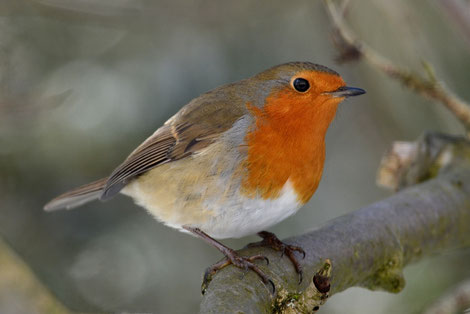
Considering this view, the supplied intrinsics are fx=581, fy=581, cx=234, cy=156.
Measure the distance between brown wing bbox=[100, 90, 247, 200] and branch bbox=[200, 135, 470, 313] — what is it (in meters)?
0.70

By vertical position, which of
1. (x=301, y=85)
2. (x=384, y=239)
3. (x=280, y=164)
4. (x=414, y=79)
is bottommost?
(x=384, y=239)

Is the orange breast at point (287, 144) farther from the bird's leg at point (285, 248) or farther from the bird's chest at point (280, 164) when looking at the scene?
the bird's leg at point (285, 248)

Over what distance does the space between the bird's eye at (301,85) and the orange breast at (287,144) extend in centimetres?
3

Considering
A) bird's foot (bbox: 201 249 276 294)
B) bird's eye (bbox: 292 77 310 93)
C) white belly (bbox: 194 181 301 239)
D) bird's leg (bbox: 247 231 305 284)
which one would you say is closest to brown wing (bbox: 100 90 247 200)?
bird's eye (bbox: 292 77 310 93)

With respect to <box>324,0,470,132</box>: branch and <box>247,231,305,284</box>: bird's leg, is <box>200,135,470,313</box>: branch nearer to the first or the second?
<box>247,231,305,284</box>: bird's leg

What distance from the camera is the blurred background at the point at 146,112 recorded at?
162 inches

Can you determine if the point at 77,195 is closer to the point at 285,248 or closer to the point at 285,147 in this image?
the point at 285,147

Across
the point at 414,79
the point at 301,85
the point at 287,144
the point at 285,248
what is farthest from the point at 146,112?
the point at 285,248

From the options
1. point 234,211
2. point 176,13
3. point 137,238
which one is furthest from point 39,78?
point 234,211

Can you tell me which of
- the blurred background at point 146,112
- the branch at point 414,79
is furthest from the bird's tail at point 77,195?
the branch at point 414,79

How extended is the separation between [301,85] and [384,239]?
910 millimetres

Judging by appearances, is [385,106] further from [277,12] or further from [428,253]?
[428,253]

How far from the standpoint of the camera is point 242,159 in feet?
9.43

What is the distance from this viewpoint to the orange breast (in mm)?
2848
